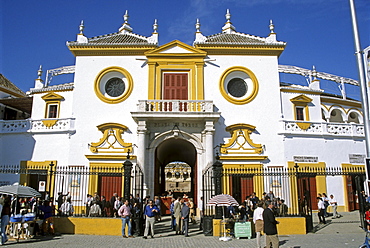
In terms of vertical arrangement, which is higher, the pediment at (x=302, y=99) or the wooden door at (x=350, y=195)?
the pediment at (x=302, y=99)

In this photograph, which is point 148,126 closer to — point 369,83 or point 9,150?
point 9,150

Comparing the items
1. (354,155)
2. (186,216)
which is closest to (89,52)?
(186,216)

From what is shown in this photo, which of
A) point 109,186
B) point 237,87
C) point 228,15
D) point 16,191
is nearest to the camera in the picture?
point 16,191

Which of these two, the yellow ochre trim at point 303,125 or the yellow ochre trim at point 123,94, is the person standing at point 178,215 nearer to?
the yellow ochre trim at point 123,94

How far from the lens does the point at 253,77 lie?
21.8 m

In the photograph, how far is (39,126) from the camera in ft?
70.2

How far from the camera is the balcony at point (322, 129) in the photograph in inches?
830

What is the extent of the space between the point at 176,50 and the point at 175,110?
15.1 feet

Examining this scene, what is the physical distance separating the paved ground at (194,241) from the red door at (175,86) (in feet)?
30.9

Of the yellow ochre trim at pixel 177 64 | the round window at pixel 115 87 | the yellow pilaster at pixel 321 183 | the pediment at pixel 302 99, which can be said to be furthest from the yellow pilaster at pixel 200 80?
the yellow pilaster at pixel 321 183

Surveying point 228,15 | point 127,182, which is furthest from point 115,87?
point 228,15

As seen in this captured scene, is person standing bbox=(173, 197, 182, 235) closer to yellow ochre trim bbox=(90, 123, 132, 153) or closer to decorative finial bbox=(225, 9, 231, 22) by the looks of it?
yellow ochre trim bbox=(90, 123, 132, 153)

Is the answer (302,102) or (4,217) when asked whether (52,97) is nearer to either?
(4,217)

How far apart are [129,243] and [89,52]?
14160 millimetres
